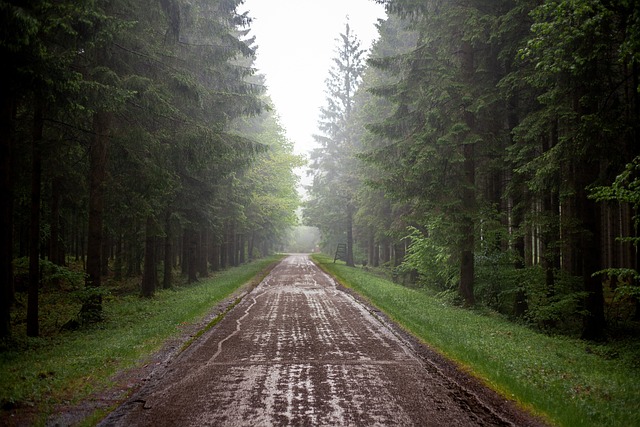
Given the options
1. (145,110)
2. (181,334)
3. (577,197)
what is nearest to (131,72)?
(145,110)

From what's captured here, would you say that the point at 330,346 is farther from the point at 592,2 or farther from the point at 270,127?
the point at 270,127

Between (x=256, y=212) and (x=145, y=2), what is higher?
(x=145, y=2)

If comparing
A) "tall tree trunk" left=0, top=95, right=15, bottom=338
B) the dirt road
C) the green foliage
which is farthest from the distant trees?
"tall tree trunk" left=0, top=95, right=15, bottom=338

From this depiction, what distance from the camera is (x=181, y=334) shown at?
9.88 m

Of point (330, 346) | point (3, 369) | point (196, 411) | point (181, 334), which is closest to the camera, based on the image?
point (196, 411)

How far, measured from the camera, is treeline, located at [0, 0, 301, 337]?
7992 millimetres

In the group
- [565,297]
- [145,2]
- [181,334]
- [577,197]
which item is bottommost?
[181,334]

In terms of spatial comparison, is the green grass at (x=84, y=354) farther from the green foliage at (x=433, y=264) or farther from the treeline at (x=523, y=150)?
the green foliage at (x=433, y=264)

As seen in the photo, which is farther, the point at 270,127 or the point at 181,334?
the point at 270,127

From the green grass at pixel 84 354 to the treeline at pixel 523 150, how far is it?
27.2 ft

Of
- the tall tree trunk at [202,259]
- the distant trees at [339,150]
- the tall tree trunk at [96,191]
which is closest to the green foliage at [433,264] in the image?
the tall tree trunk at [96,191]

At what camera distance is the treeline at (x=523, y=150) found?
8781 millimetres

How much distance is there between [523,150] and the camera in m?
11.0

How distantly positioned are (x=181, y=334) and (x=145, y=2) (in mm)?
9748
